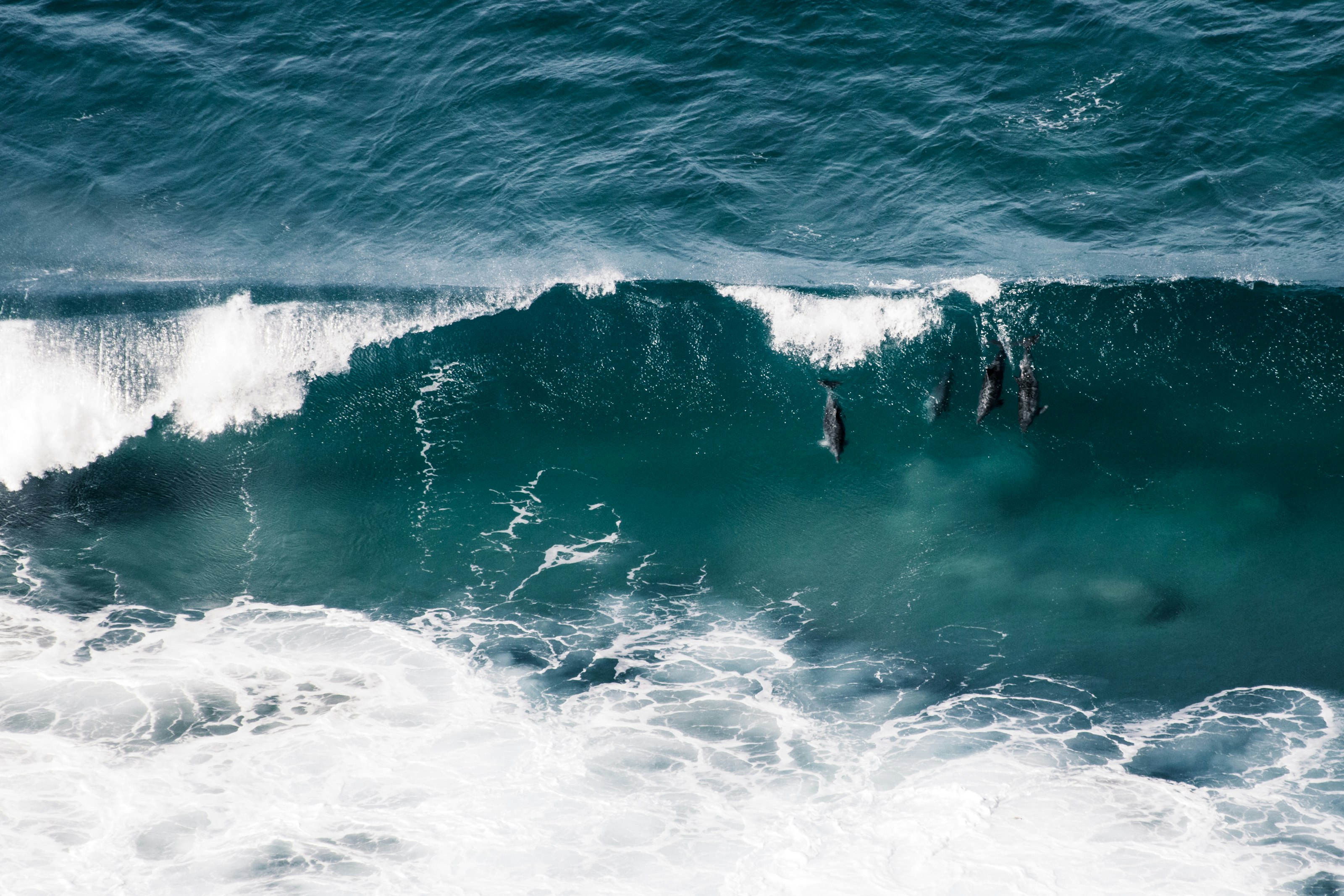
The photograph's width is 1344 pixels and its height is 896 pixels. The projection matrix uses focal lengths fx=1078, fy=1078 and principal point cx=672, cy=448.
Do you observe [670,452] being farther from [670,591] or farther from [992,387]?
[992,387]

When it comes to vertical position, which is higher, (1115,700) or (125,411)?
(125,411)

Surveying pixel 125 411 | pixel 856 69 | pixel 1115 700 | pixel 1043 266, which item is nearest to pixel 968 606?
pixel 1115 700

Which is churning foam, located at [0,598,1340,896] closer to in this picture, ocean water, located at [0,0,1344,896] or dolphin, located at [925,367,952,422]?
ocean water, located at [0,0,1344,896]

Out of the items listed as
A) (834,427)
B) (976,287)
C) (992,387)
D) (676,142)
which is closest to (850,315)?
(976,287)

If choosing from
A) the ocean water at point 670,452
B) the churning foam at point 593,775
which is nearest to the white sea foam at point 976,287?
the ocean water at point 670,452

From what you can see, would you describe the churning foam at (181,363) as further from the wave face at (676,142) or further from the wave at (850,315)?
the wave at (850,315)

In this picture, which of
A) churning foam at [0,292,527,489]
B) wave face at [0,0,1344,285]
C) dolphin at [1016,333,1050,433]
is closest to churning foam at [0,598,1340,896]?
churning foam at [0,292,527,489]

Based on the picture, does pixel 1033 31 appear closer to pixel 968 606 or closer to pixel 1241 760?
pixel 968 606
